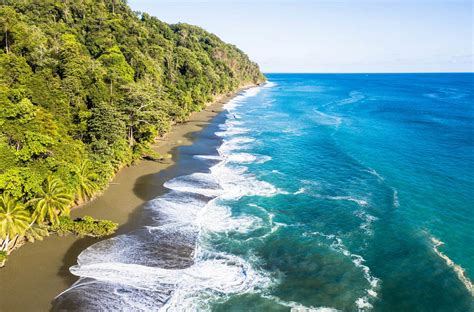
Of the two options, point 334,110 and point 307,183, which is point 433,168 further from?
point 334,110

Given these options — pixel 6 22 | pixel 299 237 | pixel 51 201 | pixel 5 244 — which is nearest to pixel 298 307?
pixel 299 237

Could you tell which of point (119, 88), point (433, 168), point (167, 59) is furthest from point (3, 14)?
point (433, 168)

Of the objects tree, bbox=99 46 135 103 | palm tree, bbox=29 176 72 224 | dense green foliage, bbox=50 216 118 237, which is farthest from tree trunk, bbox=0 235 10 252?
tree, bbox=99 46 135 103

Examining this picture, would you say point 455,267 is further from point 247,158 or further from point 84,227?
point 247,158

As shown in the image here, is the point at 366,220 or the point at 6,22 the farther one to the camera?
the point at 6,22

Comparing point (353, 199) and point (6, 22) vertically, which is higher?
point (6, 22)
